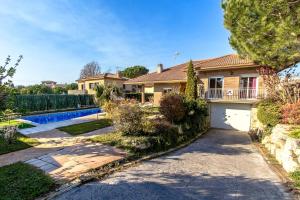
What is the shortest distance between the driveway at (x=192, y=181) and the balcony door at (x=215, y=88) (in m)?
10.5

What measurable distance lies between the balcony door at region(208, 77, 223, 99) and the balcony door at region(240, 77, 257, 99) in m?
2.10

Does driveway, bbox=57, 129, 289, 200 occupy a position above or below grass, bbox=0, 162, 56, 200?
below

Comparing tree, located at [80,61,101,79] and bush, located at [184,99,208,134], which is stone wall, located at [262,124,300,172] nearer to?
bush, located at [184,99,208,134]

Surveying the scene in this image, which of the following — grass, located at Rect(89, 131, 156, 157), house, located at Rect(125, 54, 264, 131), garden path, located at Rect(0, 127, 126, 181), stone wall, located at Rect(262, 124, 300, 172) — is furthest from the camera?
house, located at Rect(125, 54, 264, 131)

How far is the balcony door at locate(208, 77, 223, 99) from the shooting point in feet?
69.2

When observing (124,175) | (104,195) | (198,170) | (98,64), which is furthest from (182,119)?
(98,64)

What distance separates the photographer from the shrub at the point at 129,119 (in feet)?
38.5

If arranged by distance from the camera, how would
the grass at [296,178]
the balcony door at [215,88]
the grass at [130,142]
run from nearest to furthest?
the grass at [296,178] < the grass at [130,142] < the balcony door at [215,88]

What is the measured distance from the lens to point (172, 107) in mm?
14805

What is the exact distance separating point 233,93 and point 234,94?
0.14 metres

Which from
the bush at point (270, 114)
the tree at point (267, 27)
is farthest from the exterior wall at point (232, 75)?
the tree at point (267, 27)

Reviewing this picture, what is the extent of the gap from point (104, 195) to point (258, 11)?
10.8m

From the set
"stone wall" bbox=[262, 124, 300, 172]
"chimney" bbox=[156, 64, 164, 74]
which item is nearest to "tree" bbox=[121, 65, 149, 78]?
"chimney" bbox=[156, 64, 164, 74]

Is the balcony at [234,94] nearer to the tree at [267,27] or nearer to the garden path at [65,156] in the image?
the tree at [267,27]
